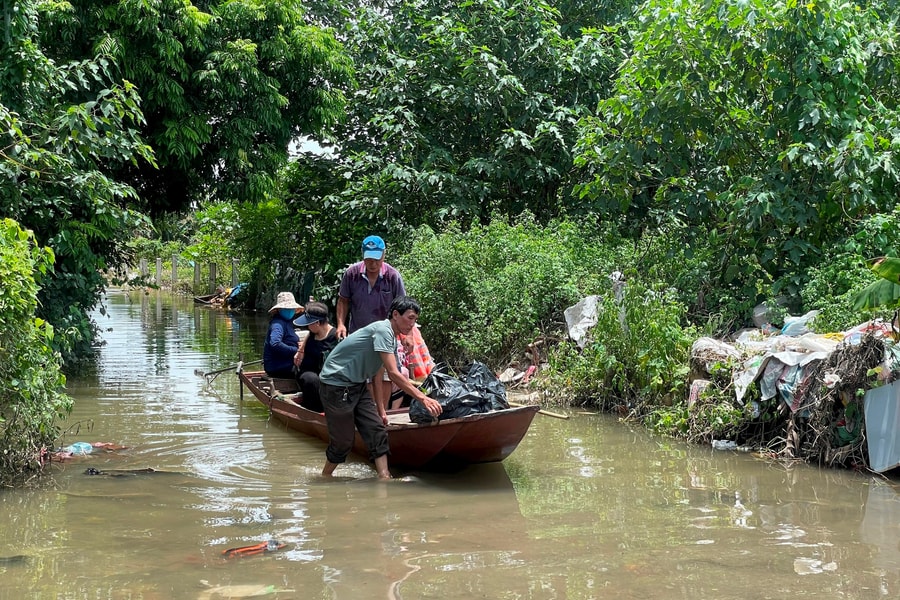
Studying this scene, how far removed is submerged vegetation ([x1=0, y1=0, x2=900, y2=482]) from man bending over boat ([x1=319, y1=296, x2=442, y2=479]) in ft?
8.15

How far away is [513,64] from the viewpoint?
1625 centimetres

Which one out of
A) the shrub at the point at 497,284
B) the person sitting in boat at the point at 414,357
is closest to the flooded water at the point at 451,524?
the person sitting in boat at the point at 414,357

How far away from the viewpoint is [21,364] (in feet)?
21.3

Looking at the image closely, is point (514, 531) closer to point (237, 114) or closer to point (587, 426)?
point (587, 426)

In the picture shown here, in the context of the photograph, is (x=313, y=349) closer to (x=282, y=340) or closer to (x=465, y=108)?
(x=282, y=340)

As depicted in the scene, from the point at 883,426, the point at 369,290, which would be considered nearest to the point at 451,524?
the point at 369,290

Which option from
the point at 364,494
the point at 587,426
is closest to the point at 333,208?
the point at 587,426

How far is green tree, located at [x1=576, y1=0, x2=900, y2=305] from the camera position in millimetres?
9914

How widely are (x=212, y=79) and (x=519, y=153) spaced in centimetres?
556

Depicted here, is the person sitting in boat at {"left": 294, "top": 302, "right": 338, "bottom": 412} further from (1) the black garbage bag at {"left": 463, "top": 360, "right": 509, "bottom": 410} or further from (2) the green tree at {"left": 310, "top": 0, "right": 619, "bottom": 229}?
(2) the green tree at {"left": 310, "top": 0, "right": 619, "bottom": 229}

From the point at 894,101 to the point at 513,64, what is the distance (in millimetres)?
6859

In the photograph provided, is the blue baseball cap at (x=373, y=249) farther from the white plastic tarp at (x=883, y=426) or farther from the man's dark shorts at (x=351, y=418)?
the white plastic tarp at (x=883, y=426)

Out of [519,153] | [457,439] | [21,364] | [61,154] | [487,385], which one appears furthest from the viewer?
[519,153]

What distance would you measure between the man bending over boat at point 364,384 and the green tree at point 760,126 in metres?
5.10
